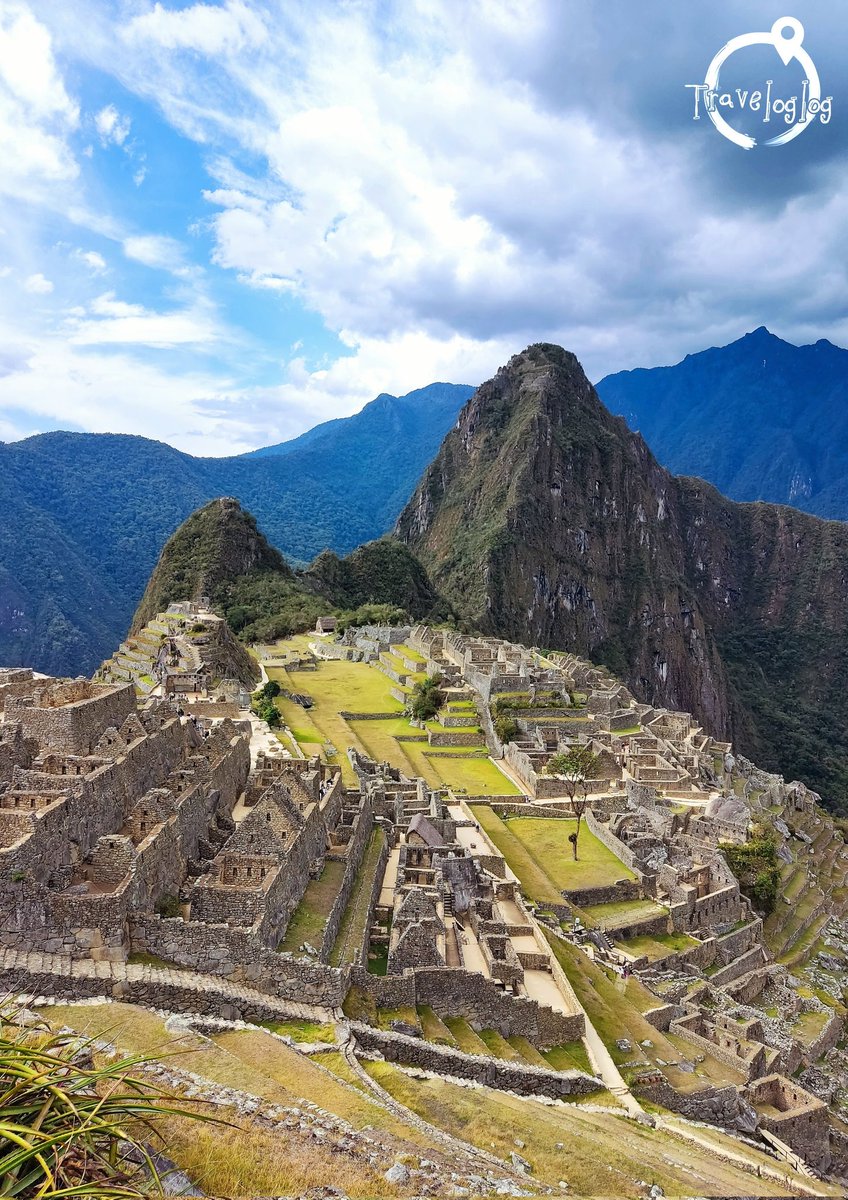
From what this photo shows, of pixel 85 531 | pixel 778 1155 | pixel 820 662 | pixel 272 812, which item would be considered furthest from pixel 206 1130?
pixel 820 662

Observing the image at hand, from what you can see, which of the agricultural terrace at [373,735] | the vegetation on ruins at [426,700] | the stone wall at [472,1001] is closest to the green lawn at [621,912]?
the stone wall at [472,1001]

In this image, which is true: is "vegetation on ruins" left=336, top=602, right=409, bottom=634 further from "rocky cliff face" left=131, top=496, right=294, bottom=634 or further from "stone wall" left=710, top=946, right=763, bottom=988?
"stone wall" left=710, top=946, right=763, bottom=988

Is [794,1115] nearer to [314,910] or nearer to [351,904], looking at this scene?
[351,904]

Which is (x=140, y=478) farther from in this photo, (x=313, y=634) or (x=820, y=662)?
(x=820, y=662)

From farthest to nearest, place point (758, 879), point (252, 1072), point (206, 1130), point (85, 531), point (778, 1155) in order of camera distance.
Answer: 1. point (85, 531)
2. point (758, 879)
3. point (778, 1155)
4. point (252, 1072)
5. point (206, 1130)

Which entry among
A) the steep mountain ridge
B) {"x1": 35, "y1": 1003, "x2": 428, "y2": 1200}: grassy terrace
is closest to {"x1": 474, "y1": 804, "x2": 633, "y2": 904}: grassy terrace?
{"x1": 35, "y1": 1003, "x2": 428, "y2": 1200}: grassy terrace

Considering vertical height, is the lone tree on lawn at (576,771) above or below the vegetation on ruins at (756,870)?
above

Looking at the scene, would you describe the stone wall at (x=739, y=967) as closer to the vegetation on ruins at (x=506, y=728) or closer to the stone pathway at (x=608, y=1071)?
the stone pathway at (x=608, y=1071)
